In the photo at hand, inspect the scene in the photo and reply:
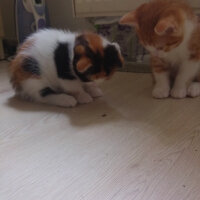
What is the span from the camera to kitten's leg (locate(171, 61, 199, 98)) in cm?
114

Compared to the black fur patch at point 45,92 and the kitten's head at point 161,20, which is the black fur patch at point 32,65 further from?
the kitten's head at point 161,20

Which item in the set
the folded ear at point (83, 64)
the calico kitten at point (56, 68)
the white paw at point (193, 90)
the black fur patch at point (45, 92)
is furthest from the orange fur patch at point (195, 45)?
the black fur patch at point (45, 92)

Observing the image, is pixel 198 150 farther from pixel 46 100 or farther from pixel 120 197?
pixel 46 100

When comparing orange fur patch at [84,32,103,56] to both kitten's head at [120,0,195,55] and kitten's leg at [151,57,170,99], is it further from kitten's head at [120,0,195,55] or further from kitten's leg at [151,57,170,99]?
kitten's leg at [151,57,170,99]

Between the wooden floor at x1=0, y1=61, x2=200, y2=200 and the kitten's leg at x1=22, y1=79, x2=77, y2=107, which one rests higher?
the kitten's leg at x1=22, y1=79, x2=77, y2=107

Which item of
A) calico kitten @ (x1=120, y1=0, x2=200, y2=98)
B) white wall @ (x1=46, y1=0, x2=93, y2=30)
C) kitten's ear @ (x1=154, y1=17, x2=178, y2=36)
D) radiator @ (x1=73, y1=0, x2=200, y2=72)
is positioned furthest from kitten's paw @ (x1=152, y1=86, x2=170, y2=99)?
white wall @ (x1=46, y1=0, x2=93, y2=30)

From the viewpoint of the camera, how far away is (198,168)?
700 millimetres

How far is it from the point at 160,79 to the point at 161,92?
67 millimetres

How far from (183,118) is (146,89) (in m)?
0.36

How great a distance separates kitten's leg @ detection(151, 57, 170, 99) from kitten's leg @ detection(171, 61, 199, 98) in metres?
0.04

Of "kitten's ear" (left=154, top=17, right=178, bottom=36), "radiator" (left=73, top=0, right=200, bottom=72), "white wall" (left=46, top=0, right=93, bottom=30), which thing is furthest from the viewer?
"white wall" (left=46, top=0, right=93, bottom=30)

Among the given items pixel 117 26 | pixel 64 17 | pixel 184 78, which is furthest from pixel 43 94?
pixel 64 17

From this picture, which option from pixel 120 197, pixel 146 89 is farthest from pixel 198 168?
pixel 146 89

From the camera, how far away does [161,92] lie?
118cm
